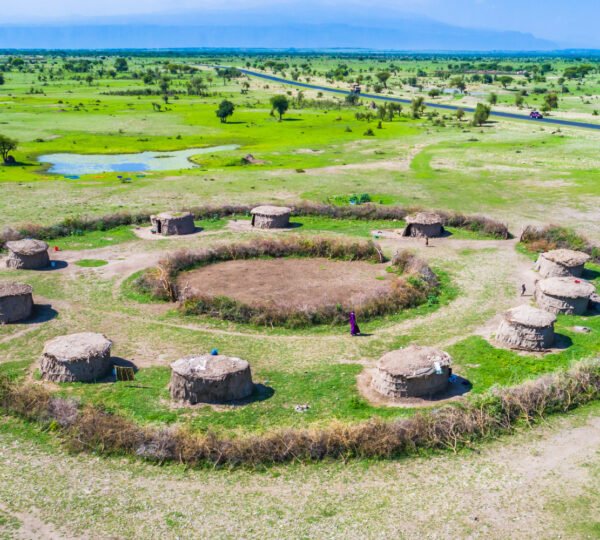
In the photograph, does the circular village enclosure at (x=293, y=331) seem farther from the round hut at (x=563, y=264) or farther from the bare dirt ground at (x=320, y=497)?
the bare dirt ground at (x=320, y=497)

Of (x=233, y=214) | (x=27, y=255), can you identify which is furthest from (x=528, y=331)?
(x=233, y=214)

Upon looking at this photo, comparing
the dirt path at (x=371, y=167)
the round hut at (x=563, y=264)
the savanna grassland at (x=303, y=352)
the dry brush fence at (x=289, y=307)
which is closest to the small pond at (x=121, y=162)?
the savanna grassland at (x=303, y=352)

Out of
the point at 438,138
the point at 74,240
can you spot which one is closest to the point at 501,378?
the point at 74,240

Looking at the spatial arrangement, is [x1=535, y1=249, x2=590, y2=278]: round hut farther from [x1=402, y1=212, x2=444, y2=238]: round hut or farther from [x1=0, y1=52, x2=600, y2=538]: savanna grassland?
[x1=402, y1=212, x2=444, y2=238]: round hut

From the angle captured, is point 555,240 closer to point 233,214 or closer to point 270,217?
point 270,217

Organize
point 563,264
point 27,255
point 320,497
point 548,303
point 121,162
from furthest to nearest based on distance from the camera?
point 121,162, point 27,255, point 563,264, point 548,303, point 320,497

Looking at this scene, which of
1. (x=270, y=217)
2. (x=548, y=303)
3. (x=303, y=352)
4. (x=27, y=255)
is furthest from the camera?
(x=270, y=217)
